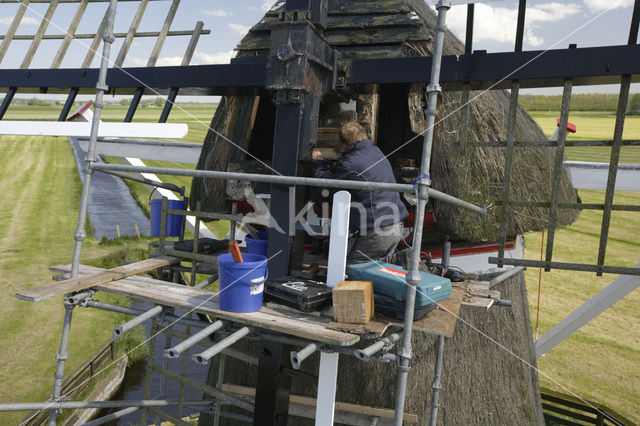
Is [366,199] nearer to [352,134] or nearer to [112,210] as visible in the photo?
[352,134]

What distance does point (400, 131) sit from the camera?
857cm

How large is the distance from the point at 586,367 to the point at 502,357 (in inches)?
315

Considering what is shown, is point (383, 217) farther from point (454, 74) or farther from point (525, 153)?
point (525, 153)

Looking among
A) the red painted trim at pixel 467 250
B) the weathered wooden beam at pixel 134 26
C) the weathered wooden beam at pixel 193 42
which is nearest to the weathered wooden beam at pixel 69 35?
the weathered wooden beam at pixel 134 26

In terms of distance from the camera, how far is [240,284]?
367 cm

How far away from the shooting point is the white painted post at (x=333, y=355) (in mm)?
3664

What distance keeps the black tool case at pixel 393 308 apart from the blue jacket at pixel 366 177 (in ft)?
4.27

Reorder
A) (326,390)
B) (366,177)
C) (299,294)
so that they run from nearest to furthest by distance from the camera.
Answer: (326,390) → (299,294) → (366,177)

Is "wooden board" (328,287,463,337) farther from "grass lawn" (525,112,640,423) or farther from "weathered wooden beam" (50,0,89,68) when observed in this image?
"weathered wooden beam" (50,0,89,68)

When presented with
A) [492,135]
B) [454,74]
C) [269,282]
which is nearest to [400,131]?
[492,135]

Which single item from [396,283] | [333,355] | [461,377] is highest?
[396,283]

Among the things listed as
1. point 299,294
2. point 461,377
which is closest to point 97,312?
point 461,377

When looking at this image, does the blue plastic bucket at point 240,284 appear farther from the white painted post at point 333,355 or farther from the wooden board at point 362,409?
the wooden board at point 362,409

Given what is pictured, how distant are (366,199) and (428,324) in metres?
1.69
